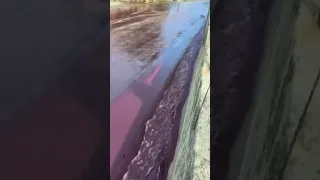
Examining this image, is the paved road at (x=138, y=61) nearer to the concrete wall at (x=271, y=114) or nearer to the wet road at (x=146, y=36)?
the wet road at (x=146, y=36)

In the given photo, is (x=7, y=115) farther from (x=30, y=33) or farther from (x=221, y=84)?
(x=221, y=84)

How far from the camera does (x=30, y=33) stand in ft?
2.97

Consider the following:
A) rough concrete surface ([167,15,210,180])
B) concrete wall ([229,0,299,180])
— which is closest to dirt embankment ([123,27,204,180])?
rough concrete surface ([167,15,210,180])

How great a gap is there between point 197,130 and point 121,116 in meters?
0.18

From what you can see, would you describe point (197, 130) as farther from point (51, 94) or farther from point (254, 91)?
point (51, 94)

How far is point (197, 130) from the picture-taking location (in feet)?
3.18

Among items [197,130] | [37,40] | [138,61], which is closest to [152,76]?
[138,61]

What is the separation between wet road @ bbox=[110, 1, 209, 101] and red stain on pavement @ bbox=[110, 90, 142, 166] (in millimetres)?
20

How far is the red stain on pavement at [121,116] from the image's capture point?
3.11ft

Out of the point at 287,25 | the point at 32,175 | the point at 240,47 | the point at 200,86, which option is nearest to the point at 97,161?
the point at 32,175

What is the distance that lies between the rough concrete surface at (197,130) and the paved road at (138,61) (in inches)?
2.4

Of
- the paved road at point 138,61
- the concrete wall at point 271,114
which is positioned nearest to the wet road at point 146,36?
the paved road at point 138,61

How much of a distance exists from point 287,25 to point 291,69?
10 cm

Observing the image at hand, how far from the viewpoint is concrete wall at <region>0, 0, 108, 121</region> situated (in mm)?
890
